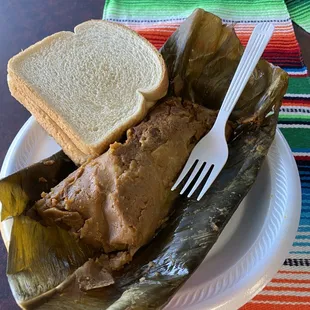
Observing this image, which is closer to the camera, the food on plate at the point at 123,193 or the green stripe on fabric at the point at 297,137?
the food on plate at the point at 123,193

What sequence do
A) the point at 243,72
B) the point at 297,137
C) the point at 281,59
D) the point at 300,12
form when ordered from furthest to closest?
1. the point at 300,12
2. the point at 281,59
3. the point at 297,137
4. the point at 243,72

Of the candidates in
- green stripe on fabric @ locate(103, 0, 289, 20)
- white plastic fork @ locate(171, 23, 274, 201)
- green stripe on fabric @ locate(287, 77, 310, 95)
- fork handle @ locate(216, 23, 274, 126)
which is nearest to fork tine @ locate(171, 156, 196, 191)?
white plastic fork @ locate(171, 23, 274, 201)

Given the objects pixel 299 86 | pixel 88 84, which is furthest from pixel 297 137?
pixel 88 84

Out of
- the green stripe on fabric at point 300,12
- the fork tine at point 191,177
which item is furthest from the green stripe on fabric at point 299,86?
the fork tine at point 191,177

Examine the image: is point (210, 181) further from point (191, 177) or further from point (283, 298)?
point (283, 298)

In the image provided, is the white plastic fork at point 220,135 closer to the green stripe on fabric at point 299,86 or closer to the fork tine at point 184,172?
the fork tine at point 184,172
